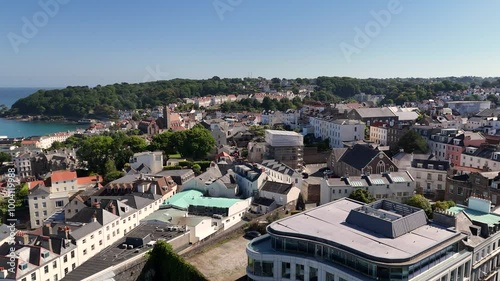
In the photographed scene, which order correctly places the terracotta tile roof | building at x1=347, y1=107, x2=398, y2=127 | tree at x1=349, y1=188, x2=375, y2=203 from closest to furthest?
tree at x1=349, y1=188, x2=375, y2=203
the terracotta tile roof
building at x1=347, y1=107, x2=398, y2=127

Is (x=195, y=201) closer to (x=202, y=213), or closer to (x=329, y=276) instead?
(x=202, y=213)

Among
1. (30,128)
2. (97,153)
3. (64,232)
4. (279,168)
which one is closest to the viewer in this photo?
(64,232)

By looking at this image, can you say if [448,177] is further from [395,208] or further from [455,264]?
[455,264]

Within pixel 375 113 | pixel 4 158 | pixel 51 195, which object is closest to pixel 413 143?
pixel 375 113

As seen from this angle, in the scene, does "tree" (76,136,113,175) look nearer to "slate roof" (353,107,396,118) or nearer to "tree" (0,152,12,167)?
"tree" (0,152,12,167)

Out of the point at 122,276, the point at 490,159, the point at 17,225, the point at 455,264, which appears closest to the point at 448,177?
the point at 490,159

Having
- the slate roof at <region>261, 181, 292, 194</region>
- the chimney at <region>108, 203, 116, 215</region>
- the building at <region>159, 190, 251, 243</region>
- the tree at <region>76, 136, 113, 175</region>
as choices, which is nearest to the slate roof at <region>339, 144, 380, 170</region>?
the slate roof at <region>261, 181, 292, 194</region>
